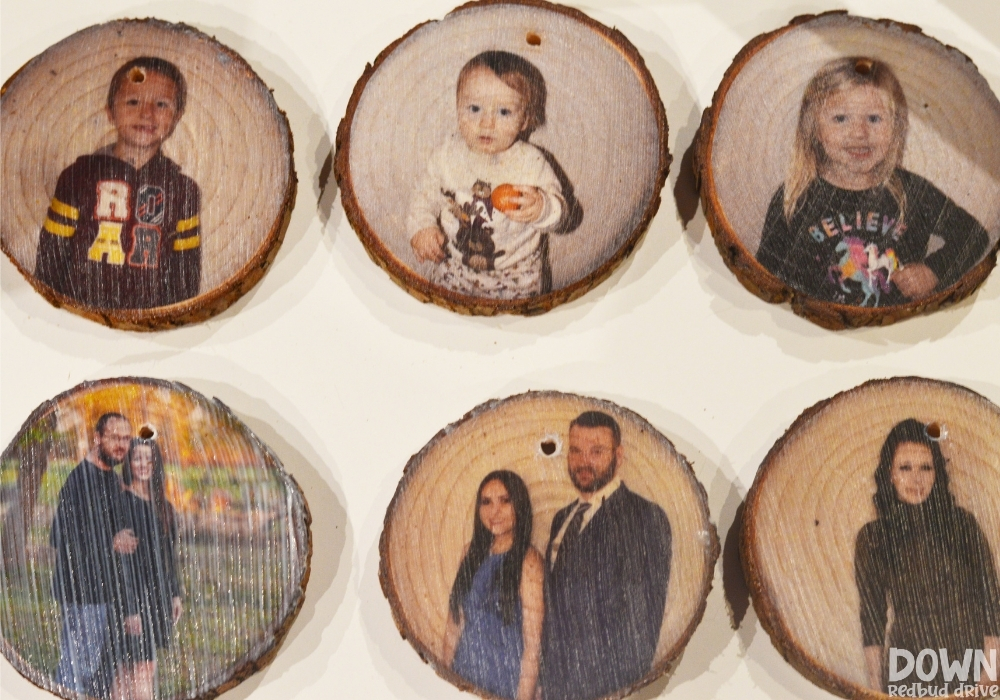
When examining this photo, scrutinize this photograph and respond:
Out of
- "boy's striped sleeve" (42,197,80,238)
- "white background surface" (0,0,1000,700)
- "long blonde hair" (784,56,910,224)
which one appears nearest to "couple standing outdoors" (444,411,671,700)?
"white background surface" (0,0,1000,700)

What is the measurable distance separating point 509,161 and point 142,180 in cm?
45

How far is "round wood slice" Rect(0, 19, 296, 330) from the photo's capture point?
122 cm

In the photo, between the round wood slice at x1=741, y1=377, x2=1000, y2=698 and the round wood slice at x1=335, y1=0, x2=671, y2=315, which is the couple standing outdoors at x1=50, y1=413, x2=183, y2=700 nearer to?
the round wood slice at x1=335, y1=0, x2=671, y2=315

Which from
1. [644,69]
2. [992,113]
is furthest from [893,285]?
[644,69]

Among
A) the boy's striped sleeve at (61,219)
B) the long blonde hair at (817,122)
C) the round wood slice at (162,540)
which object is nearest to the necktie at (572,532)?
the round wood slice at (162,540)

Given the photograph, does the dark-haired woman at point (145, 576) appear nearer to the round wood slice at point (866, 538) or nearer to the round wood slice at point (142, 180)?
the round wood slice at point (142, 180)

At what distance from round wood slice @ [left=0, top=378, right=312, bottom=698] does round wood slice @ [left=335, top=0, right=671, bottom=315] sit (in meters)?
0.31

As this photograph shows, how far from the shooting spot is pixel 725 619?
3.95ft

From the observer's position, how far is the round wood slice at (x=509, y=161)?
3.99ft

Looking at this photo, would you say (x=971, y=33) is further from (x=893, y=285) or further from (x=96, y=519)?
(x=96, y=519)

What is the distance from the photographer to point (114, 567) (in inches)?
45.3

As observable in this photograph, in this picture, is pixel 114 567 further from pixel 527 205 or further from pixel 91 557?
pixel 527 205

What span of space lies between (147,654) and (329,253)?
53cm

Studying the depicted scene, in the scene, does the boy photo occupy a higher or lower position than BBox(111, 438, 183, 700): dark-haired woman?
higher
